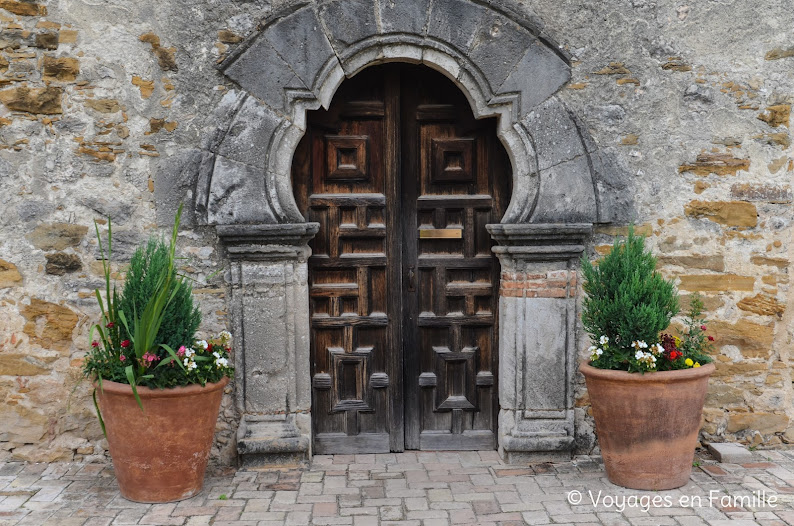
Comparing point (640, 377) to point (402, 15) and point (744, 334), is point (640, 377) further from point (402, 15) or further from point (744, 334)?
point (402, 15)

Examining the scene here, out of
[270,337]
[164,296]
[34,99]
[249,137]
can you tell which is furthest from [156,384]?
[34,99]

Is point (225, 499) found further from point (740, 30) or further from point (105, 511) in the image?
point (740, 30)

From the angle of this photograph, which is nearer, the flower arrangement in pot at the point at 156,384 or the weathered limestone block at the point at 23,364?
the flower arrangement in pot at the point at 156,384

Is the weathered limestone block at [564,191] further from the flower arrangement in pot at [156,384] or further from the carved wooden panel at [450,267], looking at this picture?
the flower arrangement in pot at [156,384]

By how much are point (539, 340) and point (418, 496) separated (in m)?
1.20

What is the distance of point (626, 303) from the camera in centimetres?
353

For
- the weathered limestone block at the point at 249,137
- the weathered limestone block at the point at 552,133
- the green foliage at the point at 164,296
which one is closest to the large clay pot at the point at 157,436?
the green foliage at the point at 164,296

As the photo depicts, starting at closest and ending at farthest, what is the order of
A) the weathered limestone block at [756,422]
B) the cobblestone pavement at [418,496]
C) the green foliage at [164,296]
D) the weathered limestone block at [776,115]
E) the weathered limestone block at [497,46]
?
the cobblestone pavement at [418,496] → the green foliage at [164,296] → the weathered limestone block at [497,46] → the weathered limestone block at [776,115] → the weathered limestone block at [756,422]

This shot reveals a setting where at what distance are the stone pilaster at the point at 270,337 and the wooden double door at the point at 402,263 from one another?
0.88 ft

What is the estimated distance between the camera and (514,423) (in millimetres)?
4105

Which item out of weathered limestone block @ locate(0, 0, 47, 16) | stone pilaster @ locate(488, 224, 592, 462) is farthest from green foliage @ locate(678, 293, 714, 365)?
weathered limestone block @ locate(0, 0, 47, 16)

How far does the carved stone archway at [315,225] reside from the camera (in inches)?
153

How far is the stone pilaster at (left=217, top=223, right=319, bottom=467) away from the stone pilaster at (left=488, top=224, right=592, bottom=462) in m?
1.26

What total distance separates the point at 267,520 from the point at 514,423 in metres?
1.63
